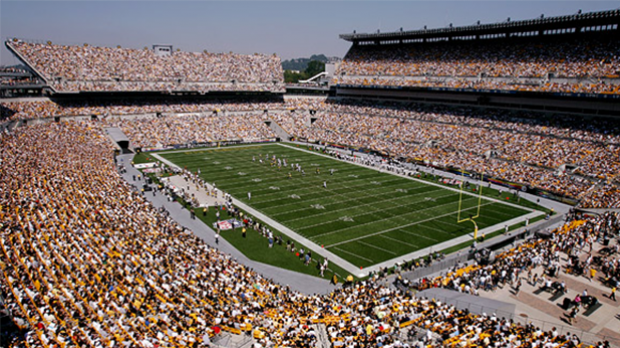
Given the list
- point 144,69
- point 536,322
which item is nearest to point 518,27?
point 536,322

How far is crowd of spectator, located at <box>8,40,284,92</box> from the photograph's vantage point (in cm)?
5006

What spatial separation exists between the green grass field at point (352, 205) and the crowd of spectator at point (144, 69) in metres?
17.4

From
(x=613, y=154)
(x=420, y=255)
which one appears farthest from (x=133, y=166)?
(x=613, y=154)

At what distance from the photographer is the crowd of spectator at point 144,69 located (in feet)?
164

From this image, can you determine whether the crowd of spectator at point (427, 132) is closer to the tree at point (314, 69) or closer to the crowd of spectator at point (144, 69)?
the crowd of spectator at point (144, 69)

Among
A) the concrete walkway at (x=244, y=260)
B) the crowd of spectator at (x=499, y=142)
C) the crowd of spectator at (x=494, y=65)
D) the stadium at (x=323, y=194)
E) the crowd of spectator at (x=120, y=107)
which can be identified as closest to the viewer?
the stadium at (x=323, y=194)

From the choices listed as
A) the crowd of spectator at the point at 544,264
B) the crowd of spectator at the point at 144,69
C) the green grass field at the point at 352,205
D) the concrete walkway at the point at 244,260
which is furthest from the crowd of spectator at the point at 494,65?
the concrete walkway at the point at 244,260

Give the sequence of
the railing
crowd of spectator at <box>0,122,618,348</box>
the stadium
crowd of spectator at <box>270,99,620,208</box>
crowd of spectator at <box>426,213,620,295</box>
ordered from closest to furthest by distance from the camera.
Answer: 1. crowd of spectator at <box>0,122,618,348</box>
2. the stadium
3. the railing
4. crowd of spectator at <box>426,213,620,295</box>
5. crowd of spectator at <box>270,99,620,208</box>

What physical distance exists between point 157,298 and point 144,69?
49.6 meters

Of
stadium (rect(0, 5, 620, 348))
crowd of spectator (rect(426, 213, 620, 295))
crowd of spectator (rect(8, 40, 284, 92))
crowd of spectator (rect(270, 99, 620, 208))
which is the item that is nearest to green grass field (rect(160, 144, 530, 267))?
stadium (rect(0, 5, 620, 348))

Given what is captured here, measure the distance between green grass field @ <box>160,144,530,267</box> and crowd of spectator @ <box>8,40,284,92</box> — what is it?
57.1 feet

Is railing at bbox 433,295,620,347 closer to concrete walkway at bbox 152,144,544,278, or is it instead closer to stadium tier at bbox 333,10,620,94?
concrete walkway at bbox 152,144,544,278

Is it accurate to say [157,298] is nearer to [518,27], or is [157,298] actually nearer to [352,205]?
[352,205]

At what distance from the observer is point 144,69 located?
5672cm
